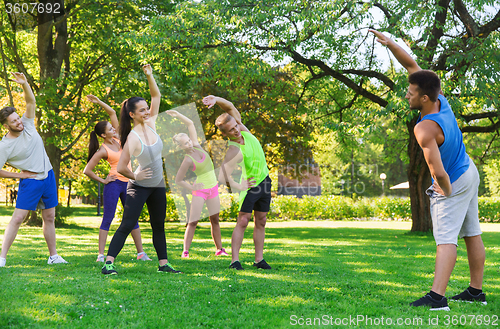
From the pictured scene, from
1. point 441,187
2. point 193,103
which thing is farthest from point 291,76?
point 441,187

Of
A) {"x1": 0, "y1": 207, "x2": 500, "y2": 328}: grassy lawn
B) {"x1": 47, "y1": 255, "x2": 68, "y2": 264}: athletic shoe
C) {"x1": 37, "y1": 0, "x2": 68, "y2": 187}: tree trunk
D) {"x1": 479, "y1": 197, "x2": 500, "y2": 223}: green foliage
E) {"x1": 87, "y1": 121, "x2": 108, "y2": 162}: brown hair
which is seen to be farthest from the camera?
{"x1": 479, "y1": 197, "x2": 500, "y2": 223}: green foliage

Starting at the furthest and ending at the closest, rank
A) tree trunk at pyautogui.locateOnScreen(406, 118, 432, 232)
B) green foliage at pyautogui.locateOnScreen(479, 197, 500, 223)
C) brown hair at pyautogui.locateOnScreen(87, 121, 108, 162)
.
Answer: green foliage at pyautogui.locateOnScreen(479, 197, 500, 223) → tree trunk at pyautogui.locateOnScreen(406, 118, 432, 232) → brown hair at pyautogui.locateOnScreen(87, 121, 108, 162)

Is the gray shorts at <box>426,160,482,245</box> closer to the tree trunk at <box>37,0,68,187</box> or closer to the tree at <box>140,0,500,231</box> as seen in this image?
the tree at <box>140,0,500,231</box>

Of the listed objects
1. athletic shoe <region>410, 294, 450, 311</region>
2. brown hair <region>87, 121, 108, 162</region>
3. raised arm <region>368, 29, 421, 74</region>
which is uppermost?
raised arm <region>368, 29, 421, 74</region>

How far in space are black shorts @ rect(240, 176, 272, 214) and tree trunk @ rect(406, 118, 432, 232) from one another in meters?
8.69

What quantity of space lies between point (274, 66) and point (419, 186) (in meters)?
6.54

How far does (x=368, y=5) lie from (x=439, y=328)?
32.5 feet

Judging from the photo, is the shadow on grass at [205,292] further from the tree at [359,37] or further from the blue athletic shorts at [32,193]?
the tree at [359,37]

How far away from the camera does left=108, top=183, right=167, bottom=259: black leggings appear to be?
187 inches

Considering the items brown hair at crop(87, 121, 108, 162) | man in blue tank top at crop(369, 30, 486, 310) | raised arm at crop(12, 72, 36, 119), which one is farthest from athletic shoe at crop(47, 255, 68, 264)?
man in blue tank top at crop(369, 30, 486, 310)

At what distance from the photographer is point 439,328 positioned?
9.77ft

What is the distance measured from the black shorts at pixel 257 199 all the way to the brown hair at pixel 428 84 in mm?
2456

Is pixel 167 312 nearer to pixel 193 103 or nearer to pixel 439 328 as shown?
pixel 439 328

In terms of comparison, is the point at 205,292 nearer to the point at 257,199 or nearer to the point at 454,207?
the point at 257,199
